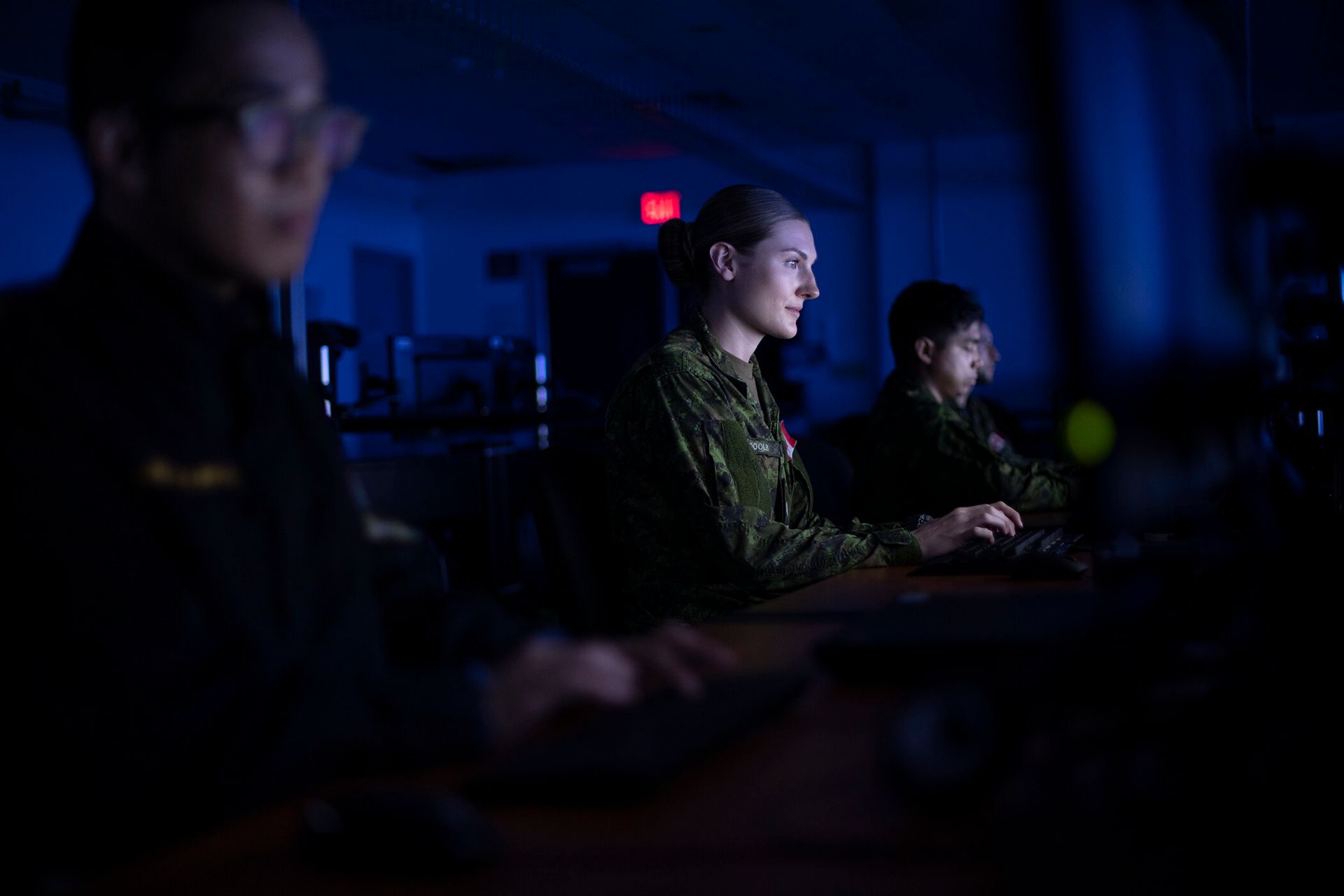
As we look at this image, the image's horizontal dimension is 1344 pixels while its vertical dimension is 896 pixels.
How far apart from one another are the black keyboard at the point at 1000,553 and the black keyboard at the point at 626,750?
3.01 ft

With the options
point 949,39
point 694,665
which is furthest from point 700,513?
point 949,39

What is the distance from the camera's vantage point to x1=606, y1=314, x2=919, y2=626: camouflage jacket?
5.72 ft

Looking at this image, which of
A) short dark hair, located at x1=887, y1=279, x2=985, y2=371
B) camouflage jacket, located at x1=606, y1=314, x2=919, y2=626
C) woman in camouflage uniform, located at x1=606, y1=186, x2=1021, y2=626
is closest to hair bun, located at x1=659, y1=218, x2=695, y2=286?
woman in camouflage uniform, located at x1=606, y1=186, x2=1021, y2=626

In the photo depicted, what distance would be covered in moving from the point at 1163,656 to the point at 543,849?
0.40 metres

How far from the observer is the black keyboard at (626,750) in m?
0.63

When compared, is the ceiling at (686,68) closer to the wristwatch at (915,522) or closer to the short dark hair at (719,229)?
the short dark hair at (719,229)

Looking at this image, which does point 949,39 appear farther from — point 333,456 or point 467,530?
point 333,456

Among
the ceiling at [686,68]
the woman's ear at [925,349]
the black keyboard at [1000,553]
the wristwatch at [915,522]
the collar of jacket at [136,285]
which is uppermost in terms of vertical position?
the ceiling at [686,68]

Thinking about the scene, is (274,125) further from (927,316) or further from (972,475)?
(927,316)

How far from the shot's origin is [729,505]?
175 cm

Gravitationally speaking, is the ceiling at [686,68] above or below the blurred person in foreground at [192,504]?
above

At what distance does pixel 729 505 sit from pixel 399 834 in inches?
48.4


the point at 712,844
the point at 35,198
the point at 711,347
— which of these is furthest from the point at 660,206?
the point at 712,844

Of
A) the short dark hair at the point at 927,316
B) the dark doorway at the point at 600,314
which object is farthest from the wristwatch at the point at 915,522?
the dark doorway at the point at 600,314
